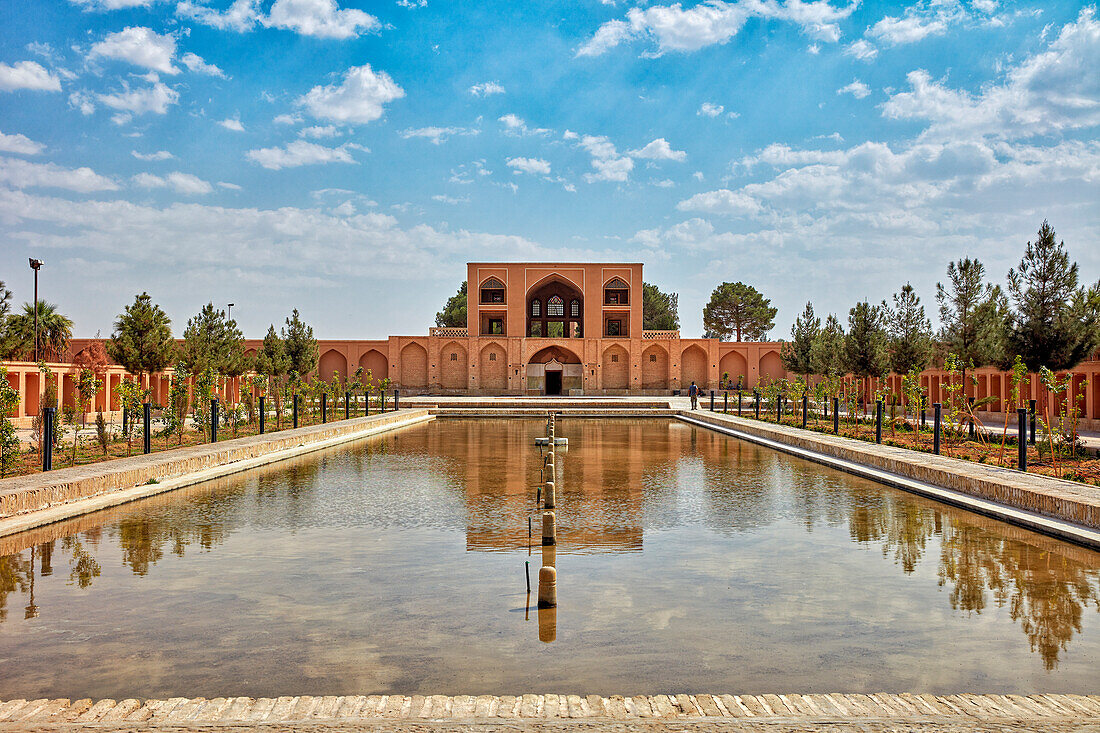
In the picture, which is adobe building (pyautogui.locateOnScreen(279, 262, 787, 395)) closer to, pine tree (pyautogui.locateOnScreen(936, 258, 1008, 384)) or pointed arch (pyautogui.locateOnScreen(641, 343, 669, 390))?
pointed arch (pyautogui.locateOnScreen(641, 343, 669, 390))

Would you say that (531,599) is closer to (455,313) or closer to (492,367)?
(492,367)

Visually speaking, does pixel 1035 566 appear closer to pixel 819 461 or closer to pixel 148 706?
pixel 148 706

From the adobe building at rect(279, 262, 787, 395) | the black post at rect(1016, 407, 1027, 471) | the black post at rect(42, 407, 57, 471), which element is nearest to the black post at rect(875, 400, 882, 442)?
the black post at rect(1016, 407, 1027, 471)

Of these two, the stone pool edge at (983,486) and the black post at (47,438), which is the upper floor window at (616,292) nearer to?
the stone pool edge at (983,486)

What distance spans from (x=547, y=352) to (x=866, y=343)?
22581 millimetres

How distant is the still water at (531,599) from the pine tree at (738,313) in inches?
1800

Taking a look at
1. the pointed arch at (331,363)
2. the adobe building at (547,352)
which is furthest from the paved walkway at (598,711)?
the pointed arch at (331,363)

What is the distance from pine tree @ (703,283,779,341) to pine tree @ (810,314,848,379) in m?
25.7

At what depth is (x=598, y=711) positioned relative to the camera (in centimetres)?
313

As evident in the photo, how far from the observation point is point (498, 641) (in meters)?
4.02

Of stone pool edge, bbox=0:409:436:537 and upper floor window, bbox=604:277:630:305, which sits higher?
upper floor window, bbox=604:277:630:305

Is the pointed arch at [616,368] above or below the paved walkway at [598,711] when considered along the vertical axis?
above

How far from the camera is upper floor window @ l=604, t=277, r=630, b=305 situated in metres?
42.6

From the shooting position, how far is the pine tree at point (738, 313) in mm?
53062
